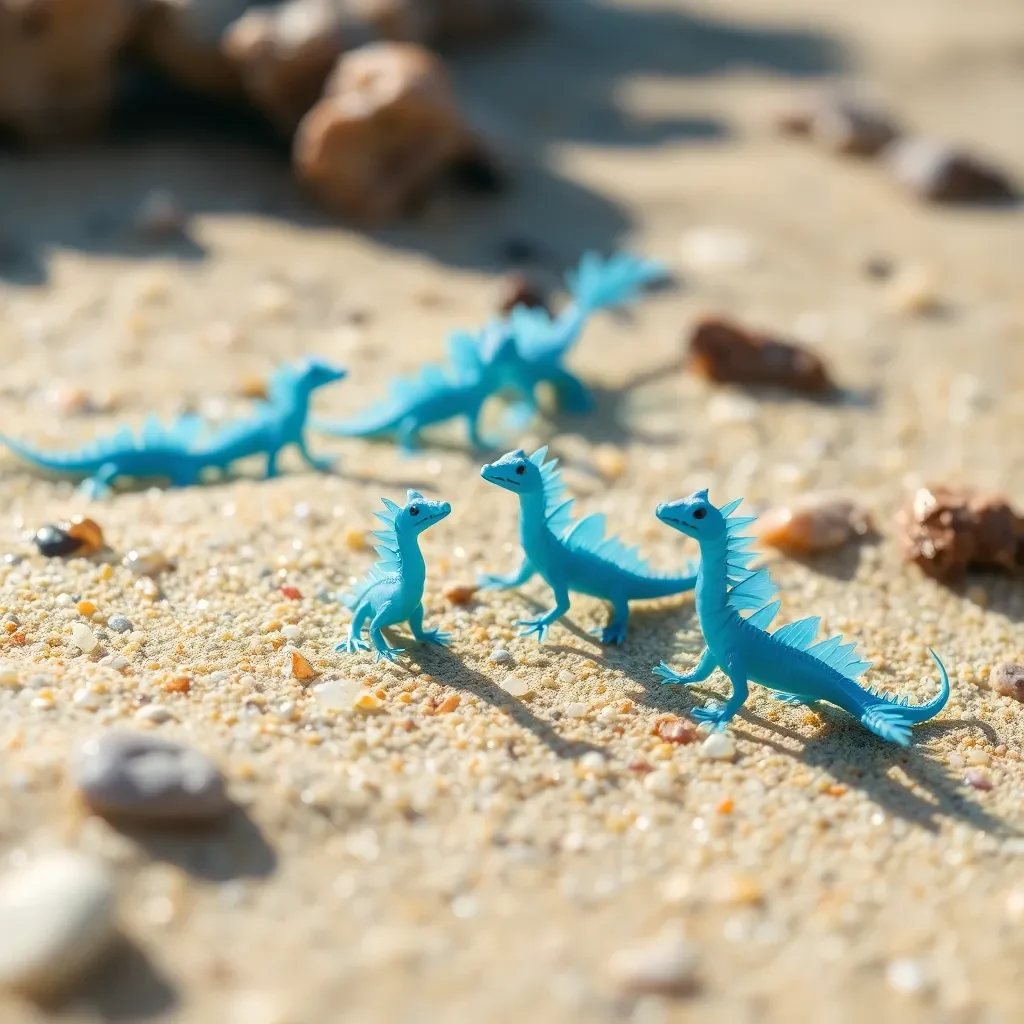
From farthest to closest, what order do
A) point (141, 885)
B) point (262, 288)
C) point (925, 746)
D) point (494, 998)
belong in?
point (262, 288), point (925, 746), point (141, 885), point (494, 998)

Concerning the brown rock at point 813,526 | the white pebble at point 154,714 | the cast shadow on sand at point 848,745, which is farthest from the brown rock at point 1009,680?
the white pebble at point 154,714

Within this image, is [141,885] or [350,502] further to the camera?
[350,502]

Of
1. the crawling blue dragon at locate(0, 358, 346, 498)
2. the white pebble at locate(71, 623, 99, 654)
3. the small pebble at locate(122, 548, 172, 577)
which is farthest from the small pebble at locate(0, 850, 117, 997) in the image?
the crawling blue dragon at locate(0, 358, 346, 498)

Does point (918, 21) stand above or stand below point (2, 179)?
above

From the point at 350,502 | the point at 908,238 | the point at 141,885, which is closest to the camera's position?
the point at 141,885

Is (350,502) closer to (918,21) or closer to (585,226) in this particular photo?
(585,226)

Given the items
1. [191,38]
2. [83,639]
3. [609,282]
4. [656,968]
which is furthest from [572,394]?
[191,38]

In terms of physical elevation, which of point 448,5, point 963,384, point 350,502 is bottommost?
point 350,502

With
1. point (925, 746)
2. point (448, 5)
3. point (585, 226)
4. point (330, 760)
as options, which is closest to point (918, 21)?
point (448, 5)
